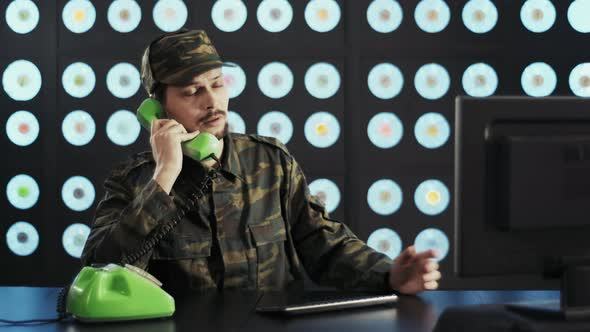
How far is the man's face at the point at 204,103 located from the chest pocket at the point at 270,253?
276mm

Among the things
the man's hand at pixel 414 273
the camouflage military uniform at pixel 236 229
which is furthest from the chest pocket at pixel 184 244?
the man's hand at pixel 414 273

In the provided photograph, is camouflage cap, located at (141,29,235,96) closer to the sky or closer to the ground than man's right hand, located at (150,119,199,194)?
closer to the sky

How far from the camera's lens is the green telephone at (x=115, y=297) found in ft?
5.38

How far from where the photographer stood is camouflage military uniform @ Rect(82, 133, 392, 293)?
79.3 inches

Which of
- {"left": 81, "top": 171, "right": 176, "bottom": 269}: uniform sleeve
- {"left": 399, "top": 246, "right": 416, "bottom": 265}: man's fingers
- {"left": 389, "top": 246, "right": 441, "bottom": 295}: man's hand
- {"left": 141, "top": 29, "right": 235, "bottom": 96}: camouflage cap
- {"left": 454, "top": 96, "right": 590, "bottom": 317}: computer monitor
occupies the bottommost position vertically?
{"left": 389, "top": 246, "right": 441, "bottom": 295}: man's hand

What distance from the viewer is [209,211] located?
85.3 inches

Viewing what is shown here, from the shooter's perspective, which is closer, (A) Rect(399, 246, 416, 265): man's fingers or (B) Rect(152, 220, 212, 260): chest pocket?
(A) Rect(399, 246, 416, 265): man's fingers

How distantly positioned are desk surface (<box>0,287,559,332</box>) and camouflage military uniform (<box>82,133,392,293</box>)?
0.54 ft

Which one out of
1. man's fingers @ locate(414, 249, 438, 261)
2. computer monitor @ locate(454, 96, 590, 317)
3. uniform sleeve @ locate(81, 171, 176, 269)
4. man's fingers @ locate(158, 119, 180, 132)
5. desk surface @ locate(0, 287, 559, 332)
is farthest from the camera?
man's fingers @ locate(158, 119, 180, 132)

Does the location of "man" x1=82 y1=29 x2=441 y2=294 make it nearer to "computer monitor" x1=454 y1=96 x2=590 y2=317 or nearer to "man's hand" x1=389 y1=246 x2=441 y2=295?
"man's hand" x1=389 y1=246 x2=441 y2=295

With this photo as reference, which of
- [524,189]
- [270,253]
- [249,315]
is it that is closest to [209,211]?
[270,253]

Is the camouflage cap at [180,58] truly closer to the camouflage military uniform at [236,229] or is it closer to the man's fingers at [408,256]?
the camouflage military uniform at [236,229]

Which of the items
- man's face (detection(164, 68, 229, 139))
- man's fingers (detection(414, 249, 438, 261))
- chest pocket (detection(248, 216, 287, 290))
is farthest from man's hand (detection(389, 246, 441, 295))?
man's face (detection(164, 68, 229, 139))

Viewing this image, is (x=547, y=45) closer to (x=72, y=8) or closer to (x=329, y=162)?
(x=329, y=162)
